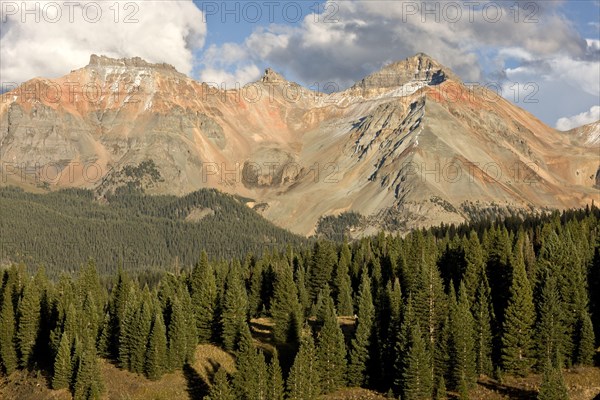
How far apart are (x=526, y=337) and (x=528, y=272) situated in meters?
13.2

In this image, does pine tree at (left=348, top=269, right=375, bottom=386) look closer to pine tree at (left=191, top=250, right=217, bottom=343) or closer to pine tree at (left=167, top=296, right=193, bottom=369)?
pine tree at (left=167, top=296, right=193, bottom=369)

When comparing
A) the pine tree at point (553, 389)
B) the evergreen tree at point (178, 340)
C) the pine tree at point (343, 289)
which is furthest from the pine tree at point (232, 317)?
the pine tree at point (553, 389)

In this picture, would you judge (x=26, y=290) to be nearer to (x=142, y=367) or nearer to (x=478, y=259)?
(x=142, y=367)

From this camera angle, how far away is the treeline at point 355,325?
281ft

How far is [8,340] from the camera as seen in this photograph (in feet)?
366

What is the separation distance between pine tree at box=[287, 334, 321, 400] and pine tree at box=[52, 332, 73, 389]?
30.6 m

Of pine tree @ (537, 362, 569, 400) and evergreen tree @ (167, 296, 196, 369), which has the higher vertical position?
evergreen tree @ (167, 296, 196, 369)

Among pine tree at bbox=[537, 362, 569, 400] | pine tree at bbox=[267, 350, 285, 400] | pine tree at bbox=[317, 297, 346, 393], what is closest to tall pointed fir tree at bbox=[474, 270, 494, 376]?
pine tree at bbox=[317, 297, 346, 393]

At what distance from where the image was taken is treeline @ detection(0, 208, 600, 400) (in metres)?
85.7

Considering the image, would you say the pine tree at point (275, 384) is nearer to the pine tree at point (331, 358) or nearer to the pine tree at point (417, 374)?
the pine tree at point (331, 358)

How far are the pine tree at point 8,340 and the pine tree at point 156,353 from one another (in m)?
22.2

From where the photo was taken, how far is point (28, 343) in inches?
4402

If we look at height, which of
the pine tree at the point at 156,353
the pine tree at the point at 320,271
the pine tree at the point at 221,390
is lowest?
the pine tree at the point at 221,390

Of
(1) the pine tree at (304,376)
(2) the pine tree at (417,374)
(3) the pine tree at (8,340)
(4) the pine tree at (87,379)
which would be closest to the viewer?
(2) the pine tree at (417,374)
